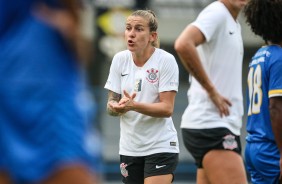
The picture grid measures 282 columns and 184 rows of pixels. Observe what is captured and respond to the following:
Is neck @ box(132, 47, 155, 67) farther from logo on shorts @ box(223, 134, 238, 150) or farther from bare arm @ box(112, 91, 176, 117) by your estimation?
logo on shorts @ box(223, 134, 238, 150)

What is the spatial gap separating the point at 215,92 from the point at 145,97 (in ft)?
1.98

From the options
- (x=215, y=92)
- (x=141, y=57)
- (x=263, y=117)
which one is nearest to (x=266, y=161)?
(x=263, y=117)

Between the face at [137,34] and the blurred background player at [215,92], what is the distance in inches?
14.8

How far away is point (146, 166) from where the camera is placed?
626 centimetres

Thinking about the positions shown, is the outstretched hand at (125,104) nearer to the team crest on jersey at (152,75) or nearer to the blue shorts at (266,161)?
the team crest on jersey at (152,75)

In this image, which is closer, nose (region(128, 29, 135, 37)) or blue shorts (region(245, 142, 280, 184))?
blue shorts (region(245, 142, 280, 184))

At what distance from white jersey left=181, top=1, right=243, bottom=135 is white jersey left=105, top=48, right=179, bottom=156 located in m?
0.22

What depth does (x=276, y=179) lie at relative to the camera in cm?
571

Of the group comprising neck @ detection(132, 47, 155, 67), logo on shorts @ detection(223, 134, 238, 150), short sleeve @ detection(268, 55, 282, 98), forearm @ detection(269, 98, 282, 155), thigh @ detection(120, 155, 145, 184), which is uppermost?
neck @ detection(132, 47, 155, 67)

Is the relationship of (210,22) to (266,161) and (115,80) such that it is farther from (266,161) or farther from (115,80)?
(266,161)

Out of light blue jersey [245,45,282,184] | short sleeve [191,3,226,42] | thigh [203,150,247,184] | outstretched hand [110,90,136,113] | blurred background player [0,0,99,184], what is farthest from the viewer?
short sleeve [191,3,226,42]

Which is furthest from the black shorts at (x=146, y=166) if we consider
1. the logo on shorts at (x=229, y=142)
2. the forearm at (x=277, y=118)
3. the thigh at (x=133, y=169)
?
the forearm at (x=277, y=118)

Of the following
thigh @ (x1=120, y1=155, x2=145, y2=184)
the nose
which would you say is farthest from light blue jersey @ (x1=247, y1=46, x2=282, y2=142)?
the nose

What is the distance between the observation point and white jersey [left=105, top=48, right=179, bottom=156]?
6.29 meters
